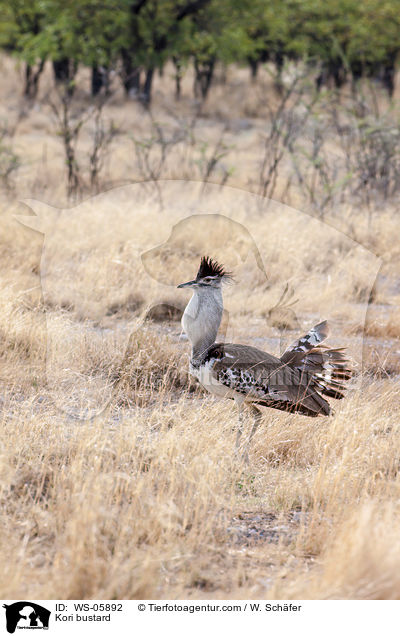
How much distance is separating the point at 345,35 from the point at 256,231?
76.9 feet

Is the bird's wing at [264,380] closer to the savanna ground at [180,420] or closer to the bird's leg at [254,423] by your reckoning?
the bird's leg at [254,423]

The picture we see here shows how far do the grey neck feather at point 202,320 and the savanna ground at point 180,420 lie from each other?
1.52 ft

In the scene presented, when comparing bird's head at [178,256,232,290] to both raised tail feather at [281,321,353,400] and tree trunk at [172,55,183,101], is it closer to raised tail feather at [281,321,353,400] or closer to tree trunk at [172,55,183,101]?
raised tail feather at [281,321,353,400]

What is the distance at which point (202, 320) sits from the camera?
473cm

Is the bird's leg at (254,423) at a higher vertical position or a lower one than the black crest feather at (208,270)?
lower

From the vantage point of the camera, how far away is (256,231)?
32.3 feet

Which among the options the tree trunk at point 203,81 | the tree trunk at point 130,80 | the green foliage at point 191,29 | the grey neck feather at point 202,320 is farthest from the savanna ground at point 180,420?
the tree trunk at point 203,81

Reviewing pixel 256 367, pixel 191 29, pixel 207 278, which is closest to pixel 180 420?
pixel 256 367

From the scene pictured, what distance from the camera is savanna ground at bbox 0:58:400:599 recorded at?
3.27m

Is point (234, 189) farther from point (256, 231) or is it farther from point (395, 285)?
point (395, 285)

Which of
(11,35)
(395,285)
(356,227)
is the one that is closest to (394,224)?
(356,227)

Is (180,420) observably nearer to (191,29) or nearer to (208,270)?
(208,270)

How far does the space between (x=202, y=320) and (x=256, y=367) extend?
50cm

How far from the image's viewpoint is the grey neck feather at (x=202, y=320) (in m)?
4.72
